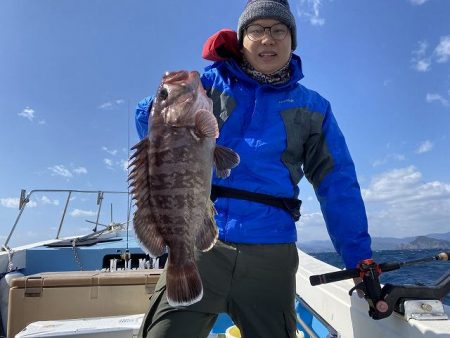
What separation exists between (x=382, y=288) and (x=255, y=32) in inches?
79.1

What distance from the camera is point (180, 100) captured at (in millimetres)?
2119

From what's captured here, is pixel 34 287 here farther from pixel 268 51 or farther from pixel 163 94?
pixel 268 51

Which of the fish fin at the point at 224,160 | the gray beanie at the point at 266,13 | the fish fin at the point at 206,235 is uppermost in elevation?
the gray beanie at the point at 266,13

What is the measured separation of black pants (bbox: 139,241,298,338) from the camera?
2.33 meters

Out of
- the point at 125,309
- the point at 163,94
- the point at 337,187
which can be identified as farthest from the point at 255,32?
the point at 125,309

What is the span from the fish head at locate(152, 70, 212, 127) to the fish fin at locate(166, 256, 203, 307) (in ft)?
2.56

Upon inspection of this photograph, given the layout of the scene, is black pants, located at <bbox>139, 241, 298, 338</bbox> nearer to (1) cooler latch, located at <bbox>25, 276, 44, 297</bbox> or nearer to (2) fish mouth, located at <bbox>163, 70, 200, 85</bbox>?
(2) fish mouth, located at <bbox>163, 70, 200, 85</bbox>

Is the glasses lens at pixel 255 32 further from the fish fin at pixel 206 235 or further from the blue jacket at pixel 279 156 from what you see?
the fish fin at pixel 206 235

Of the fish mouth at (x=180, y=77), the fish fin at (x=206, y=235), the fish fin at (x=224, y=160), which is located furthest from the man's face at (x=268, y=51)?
the fish fin at (x=206, y=235)

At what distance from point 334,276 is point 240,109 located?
1.27m

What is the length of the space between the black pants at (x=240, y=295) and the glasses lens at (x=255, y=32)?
153 cm

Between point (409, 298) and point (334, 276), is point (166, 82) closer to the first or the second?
point (334, 276)

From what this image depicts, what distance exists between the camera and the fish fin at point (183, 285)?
76.6 inches

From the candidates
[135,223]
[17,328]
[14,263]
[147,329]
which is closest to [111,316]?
[17,328]
